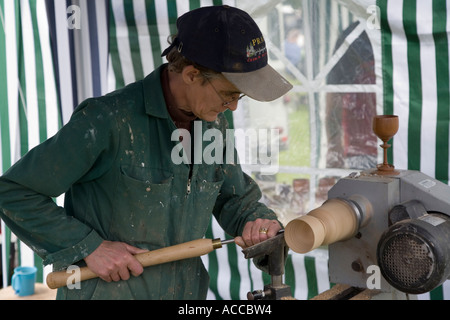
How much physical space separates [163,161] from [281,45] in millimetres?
1748

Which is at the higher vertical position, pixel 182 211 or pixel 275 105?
pixel 275 105

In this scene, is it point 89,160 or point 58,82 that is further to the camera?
point 58,82

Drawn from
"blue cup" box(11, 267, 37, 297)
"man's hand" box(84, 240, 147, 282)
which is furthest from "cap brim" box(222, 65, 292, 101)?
"blue cup" box(11, 267, 37, 297)

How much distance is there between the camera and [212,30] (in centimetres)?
189

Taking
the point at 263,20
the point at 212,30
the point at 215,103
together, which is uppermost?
the point at 263,20

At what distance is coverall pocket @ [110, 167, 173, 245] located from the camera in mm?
2041

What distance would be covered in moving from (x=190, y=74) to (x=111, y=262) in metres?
0.70

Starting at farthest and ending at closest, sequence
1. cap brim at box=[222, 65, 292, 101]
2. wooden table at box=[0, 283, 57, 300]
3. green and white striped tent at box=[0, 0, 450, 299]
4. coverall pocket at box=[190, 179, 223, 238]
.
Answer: wooden table at box=[0, 283, 57, 300] < green and white striped tent at box=[0, 0, 450, 299] < coverall pocket at box=[190, 179, 223, 238] < cap brim at box=[222, 65, 292, 101]

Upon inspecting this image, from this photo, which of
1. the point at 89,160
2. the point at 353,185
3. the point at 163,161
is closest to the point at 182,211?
the point at 163,161

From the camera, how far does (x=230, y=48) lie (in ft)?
6.14

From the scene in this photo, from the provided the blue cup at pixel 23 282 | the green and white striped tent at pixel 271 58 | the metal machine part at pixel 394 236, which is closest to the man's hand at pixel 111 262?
the metal machine part at pixel 394 236

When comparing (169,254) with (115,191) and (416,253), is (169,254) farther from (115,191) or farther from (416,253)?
(416,253)

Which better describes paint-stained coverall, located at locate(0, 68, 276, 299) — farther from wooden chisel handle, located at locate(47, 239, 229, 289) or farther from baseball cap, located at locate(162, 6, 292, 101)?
baseball cap, located at locate(162, 6, 292, 101)

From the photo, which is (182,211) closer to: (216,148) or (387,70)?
(216,148)
